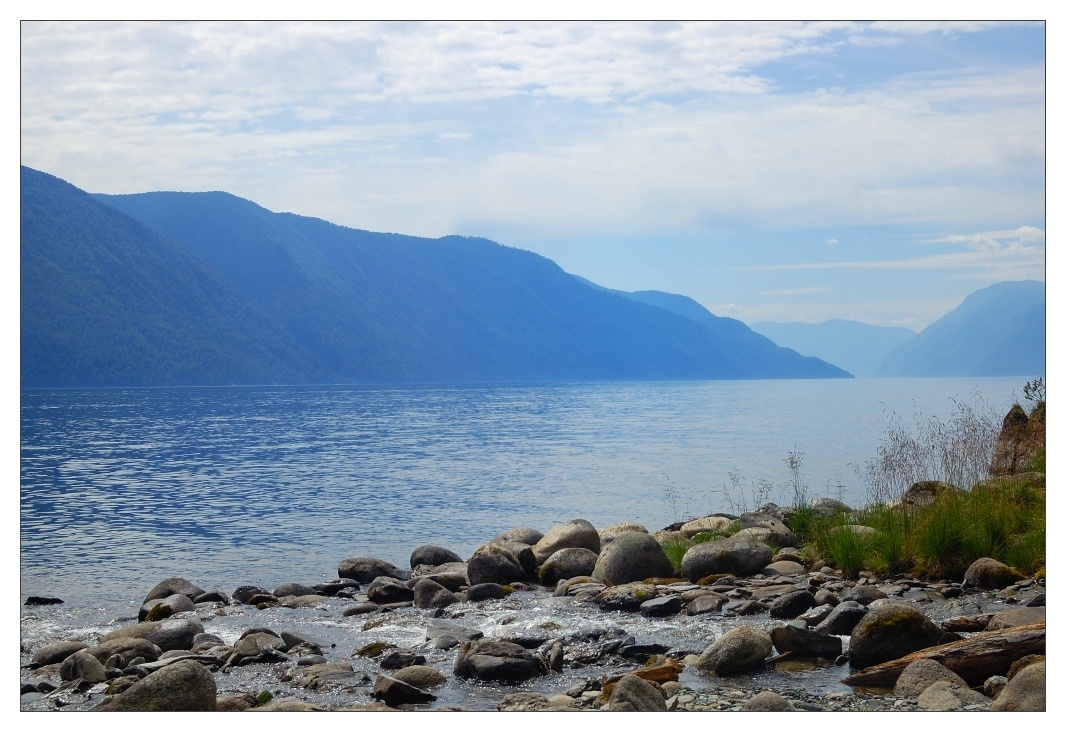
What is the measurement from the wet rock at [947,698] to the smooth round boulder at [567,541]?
800cm

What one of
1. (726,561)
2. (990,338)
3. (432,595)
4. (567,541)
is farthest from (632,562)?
(990,338)

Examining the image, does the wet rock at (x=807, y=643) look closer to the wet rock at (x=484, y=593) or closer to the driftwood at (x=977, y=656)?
the driftwood at (x=977, y=656)

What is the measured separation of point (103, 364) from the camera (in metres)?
97.9

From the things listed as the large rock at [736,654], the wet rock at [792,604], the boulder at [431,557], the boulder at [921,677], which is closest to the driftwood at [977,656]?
the boulder at [921,677]

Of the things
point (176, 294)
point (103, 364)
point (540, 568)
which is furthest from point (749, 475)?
point (176, 294)

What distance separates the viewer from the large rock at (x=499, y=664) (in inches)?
330

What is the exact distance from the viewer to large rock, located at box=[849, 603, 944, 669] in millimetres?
8117

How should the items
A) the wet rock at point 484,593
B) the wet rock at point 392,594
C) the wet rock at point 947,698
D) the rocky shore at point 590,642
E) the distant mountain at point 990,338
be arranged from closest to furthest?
1. the wet rock at point 947,698
2. the rocky shore at point 590,642
3. the wet rock at point 484,593
4. the wet rock at point 392,594
5. the distant mountain at point 990,338

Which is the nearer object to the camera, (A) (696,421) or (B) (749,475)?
(B) (749,475)

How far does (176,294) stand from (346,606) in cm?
11493

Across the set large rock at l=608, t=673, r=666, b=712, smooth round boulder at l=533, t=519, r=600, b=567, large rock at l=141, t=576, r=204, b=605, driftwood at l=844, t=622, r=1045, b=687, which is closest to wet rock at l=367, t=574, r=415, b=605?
smooth round boulder at l=533, t=519, r=600, b=567

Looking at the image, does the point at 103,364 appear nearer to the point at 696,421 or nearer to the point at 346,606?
the point at 696,421

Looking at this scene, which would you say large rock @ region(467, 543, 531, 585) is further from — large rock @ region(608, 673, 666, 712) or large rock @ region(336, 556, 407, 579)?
large rock @ region(608, 673, 666, 712)
